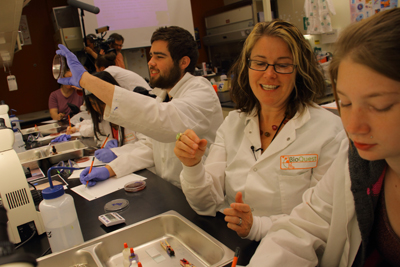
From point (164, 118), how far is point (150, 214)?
480 mm

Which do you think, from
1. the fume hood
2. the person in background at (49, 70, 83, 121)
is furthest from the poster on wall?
the person in background at (49, 70, 83, 121)

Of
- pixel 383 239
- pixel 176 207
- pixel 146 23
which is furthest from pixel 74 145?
pixel 146 23

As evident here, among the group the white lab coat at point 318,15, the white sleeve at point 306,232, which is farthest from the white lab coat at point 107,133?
the white lab coat at point 318,15

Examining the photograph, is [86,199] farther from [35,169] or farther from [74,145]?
[74,145]

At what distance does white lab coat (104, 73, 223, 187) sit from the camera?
4.60 feet

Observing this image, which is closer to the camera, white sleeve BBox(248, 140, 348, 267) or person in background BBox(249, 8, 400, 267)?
person in background BBox(249, 8, 400, 267)

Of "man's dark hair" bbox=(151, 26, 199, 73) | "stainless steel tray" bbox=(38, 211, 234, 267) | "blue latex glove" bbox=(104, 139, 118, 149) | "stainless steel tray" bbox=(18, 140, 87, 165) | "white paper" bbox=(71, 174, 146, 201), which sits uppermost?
"man's dark hair" bbox=(151, 26, 199, 73)

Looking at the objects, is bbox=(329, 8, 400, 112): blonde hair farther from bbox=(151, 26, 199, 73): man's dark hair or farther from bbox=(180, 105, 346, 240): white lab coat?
bbox=(151, 26, 199, 73): man's dark hair

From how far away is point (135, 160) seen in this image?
1792mm

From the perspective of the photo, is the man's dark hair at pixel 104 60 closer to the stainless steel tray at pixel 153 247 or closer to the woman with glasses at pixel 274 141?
the woman with glasses at pixel 274 141

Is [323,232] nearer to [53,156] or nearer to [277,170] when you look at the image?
[277,170]

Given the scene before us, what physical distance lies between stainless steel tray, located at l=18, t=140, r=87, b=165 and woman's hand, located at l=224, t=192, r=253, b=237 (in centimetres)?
146

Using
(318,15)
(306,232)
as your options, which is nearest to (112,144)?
(306,232)

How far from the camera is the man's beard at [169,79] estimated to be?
6.18 feet
